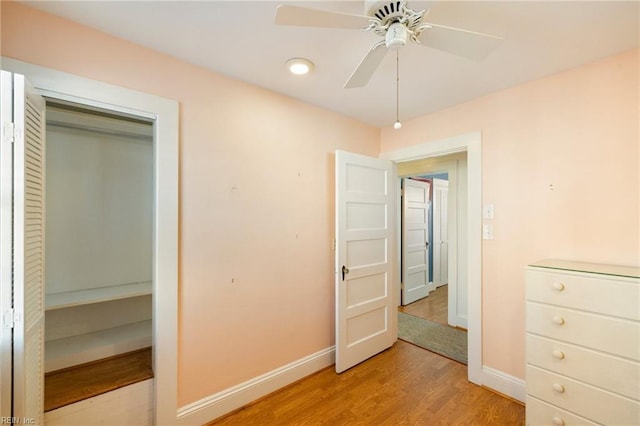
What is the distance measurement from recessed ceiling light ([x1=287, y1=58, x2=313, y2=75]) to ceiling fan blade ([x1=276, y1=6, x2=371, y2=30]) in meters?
0.72

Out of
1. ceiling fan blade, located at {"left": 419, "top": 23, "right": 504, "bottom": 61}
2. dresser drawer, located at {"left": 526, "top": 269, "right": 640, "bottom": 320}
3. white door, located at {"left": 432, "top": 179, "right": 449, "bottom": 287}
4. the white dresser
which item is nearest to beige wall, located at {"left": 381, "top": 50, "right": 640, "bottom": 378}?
the white dresser

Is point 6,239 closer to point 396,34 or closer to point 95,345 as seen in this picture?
point 95,345

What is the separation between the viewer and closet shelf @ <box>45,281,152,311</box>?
1904 mm

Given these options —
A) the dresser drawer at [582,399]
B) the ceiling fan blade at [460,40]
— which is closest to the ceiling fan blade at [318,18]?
the ceiling fan blade at [460,40]

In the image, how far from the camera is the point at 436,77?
2.01 m

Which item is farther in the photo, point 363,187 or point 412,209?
point 412,209

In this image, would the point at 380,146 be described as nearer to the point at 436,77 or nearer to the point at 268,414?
the point at 436,77

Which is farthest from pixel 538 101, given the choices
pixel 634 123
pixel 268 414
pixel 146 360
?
pixel 146 360

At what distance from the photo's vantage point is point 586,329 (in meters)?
1.54

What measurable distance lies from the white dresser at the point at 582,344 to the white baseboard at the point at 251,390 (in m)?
1.57

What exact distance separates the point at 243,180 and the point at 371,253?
4.78 ft

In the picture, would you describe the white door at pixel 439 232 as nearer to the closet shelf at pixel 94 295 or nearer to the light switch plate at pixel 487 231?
the light switch plate at pixel 487 231

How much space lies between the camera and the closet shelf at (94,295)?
1.90 metres

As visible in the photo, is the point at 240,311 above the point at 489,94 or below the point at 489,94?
below
